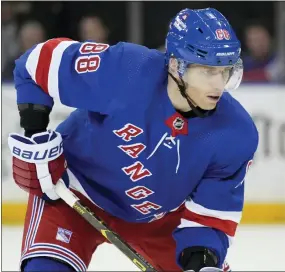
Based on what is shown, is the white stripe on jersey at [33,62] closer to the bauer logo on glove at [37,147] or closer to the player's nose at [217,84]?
the bauer logo on glove at [37,147]

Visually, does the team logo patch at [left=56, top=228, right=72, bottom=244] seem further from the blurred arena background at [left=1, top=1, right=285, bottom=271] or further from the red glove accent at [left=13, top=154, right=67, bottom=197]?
the blurred arena background at [left=1, top=1, right=285, bottom=271]

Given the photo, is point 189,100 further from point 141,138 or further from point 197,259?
point 197,259

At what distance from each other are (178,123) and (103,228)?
41cm

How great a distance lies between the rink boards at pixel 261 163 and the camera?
4.68 m

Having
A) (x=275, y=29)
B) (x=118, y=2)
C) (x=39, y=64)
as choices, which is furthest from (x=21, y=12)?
(x=39, y=64)

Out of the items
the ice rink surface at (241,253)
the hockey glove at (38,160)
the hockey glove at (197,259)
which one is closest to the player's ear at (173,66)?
the hockey glove at (38,160)

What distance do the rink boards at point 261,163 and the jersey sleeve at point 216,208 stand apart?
195cm

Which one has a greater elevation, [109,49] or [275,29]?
[109,49]

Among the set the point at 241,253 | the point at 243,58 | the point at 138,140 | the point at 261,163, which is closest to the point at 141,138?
the point at 138,140

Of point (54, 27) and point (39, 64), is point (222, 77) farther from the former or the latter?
point (54, 27)

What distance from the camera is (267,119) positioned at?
4723mm

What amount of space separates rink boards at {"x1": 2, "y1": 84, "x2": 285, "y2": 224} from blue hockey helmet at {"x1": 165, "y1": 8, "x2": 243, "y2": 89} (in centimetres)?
215

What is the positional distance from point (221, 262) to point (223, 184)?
24 cm

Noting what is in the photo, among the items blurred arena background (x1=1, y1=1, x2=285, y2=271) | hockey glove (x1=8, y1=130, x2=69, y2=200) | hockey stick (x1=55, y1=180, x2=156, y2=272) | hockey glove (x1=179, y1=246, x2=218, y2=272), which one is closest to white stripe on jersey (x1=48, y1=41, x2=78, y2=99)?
hockey glove (x1=8, y1=130, x2=69, y2=200)
